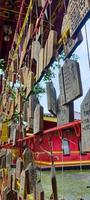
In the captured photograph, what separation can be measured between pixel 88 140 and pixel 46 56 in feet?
1.12

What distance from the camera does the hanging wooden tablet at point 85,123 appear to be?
68 cm

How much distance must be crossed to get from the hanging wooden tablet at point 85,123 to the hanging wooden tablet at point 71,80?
2cm

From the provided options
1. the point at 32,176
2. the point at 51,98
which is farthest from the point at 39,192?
the point at 51,98

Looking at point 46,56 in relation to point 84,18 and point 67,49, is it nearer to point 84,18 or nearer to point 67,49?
point 67,49

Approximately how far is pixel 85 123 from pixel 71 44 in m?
0.22

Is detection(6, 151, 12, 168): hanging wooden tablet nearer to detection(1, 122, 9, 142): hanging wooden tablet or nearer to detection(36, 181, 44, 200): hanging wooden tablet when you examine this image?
detection(1, 122, 9, 142): hanging wooden tablet

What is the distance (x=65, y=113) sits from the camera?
802 millimetres

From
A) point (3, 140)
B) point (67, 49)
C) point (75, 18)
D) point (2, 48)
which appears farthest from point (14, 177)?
point (2, 48)

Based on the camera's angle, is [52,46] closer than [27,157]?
Yes

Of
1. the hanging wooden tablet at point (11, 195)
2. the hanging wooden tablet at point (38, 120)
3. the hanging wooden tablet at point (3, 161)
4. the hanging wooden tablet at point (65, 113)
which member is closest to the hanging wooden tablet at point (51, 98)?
the hanging wooden tablet at point (65, 113)

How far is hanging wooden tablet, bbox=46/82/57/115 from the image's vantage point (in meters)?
0.86

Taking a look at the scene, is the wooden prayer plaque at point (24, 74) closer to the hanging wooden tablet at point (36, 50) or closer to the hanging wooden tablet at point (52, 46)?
the hanging wooden tablet at point (36, 50)

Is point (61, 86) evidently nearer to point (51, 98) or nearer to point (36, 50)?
point (51, 98)

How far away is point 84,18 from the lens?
673mm
